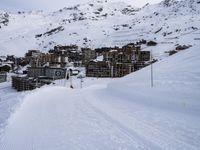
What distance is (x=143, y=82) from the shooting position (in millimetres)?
26812

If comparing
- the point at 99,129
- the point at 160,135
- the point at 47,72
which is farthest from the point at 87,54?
the point at 160,135

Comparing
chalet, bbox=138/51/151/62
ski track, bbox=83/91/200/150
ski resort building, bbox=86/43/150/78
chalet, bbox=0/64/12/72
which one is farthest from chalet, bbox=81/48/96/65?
ski track, bbox=83/91/200/150

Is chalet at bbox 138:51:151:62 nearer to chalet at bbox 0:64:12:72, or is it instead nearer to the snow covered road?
chalet at bbox 0:64:12:72

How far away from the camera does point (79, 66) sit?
11662 cm

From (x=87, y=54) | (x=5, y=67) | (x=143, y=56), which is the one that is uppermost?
(x=87, y=54)

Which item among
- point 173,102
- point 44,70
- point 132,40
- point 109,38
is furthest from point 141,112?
point 109,38

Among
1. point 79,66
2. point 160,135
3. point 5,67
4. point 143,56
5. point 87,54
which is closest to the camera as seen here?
point 160,135

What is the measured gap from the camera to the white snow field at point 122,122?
11266 mm

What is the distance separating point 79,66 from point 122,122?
10238 centimetres

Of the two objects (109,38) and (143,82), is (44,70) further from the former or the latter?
(143,82)

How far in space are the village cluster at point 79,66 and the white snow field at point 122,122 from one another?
5170 cm

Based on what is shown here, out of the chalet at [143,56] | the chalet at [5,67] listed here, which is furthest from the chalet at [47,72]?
the chalet at [143,56]

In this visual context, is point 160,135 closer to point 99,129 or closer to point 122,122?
point 99,129

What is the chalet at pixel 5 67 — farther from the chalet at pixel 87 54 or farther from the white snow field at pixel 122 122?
the white snow field at pixel 122 122
